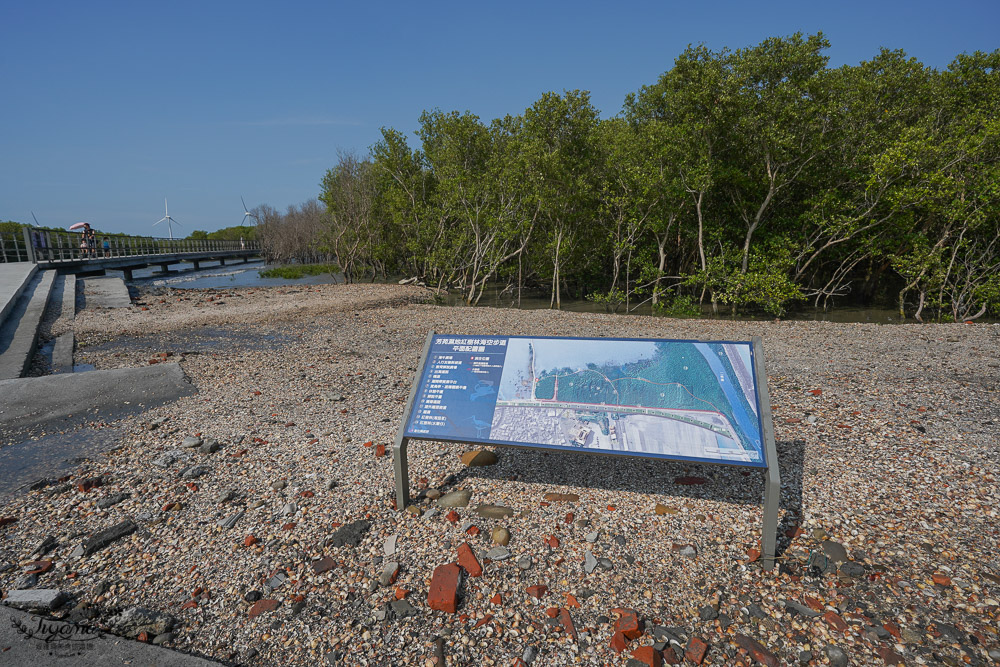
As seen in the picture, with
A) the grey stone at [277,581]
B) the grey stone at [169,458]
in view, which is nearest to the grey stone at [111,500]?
the grey stone at [169,458]

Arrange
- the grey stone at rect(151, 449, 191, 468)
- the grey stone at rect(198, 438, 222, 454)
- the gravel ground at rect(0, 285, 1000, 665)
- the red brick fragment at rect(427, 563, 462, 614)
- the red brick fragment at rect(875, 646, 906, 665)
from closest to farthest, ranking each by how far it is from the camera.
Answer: the red brick fragment at rect(875, 646, 906, 665) < the gravel ground at rect(0, 285, 1000, 665) < the red brick fragment at rect(427, 563, 462, 614) < the grey stone at rect(151, 449, 191, 468) < the grey stone at rect(198, 438, 222, 454)

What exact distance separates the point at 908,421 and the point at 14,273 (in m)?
29.4

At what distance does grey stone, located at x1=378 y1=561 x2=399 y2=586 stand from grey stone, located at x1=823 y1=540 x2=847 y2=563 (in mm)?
3006

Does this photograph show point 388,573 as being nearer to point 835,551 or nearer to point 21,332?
point 835,551

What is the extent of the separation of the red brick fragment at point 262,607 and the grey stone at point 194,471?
2140 mm

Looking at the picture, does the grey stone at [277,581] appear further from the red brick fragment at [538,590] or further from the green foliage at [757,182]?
the green foliage at [757,182]

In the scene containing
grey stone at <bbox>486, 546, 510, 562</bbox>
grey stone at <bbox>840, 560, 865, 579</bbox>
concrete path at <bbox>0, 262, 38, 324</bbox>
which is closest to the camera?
grey stone at <bbox>840, 560, 865, 579</bbox>

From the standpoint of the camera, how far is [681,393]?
339 cm

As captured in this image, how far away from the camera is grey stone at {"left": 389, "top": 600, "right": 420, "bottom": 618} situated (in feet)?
9.34

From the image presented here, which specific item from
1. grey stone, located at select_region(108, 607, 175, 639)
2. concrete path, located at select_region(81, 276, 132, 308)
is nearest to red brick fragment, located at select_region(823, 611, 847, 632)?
grey stone, located at select_region(108, 607, 175, 639)

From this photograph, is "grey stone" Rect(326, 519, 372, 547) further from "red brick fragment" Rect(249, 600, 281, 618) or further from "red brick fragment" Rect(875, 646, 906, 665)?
"red brick fragment" Rect(875, 646, 906, 665)

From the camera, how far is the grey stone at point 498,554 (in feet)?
10.9

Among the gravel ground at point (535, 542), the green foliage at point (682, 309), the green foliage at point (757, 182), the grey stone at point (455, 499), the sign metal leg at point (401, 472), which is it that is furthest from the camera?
the green foliage at point (682, 309)

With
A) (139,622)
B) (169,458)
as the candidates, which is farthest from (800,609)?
(169,458)
